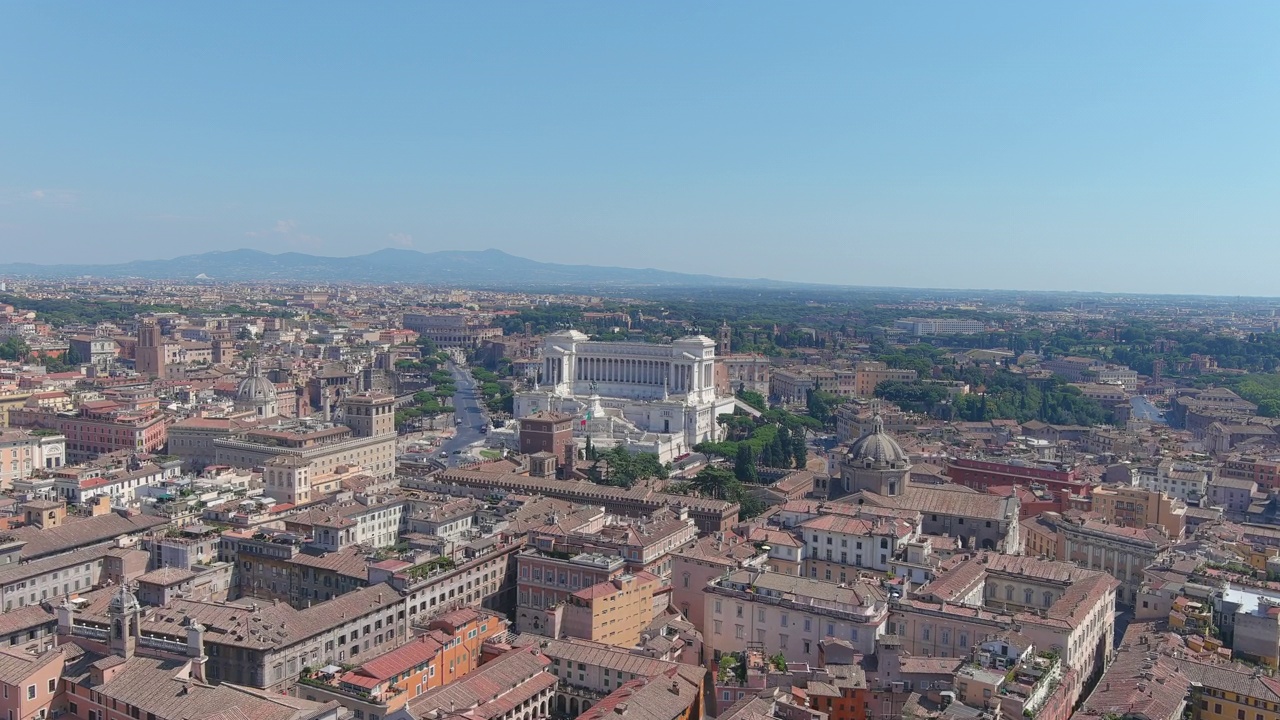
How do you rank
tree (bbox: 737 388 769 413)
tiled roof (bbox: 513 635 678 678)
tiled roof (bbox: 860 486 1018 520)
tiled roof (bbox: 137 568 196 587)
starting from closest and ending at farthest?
tiled roof (bbox: 513 635 678 678)
tiled roof (bbox: 137 568 196 587)
tiled roof (bbox: 860 486 1018 520)
tree (bbox: 737 388 769 413)

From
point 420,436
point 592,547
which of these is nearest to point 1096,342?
point 420,436

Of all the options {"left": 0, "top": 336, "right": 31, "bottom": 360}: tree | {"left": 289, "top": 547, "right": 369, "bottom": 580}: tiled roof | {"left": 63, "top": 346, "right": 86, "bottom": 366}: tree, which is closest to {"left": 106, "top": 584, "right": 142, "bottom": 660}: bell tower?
{"left": 289, "top": 547, "right": 369, "bottom": 580}: tiled roof

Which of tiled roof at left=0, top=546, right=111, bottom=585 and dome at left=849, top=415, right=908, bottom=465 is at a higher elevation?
dome at left=849, top=415, right=908, bottom=465

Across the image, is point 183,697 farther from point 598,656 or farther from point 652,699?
point 652,699

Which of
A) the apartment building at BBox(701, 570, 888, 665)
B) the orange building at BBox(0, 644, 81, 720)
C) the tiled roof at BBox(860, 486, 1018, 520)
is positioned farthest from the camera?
the tiled roof at BBox(860, 486, 1018, 520)

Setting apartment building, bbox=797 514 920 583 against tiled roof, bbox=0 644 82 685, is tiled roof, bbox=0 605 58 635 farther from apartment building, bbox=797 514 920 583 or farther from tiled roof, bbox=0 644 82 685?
apartment building, bbox=797 514 920 583

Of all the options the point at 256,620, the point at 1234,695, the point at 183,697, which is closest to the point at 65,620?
the point at 256,620
